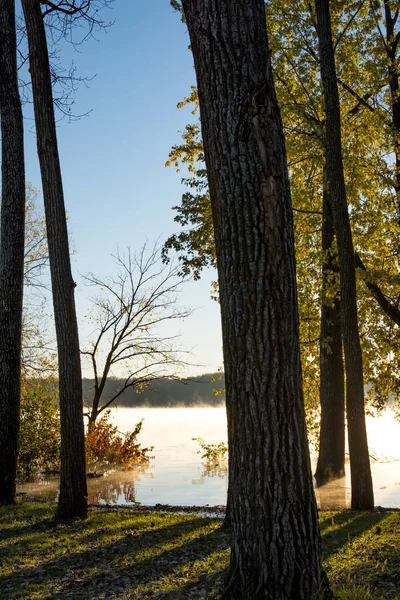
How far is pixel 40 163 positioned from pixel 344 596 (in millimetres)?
7248

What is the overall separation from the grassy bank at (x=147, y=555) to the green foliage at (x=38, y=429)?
8547 millimetres

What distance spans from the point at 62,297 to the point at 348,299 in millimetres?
4989

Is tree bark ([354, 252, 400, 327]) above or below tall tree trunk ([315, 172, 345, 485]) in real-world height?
above

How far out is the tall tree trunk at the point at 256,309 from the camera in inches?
167

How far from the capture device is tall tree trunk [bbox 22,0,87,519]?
8711 mm

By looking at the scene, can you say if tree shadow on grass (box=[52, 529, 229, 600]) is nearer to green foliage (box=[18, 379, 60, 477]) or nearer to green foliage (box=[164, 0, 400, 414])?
green foliage (box=[164, 0, 400, 414])

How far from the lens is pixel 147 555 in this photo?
6734 mm

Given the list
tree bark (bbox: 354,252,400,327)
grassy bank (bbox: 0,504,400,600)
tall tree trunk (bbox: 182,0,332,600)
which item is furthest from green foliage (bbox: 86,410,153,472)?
tall tree trunk (bbox: 182,0,332,600)

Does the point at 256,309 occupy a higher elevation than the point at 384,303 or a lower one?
lower

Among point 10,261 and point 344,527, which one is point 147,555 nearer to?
point 344,527

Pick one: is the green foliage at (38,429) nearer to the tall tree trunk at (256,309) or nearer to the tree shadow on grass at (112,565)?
the tree shadow on grass at (112,565)

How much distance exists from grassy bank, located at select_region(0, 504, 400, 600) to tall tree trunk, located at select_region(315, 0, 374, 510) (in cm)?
111

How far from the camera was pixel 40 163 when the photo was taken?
9.06 m

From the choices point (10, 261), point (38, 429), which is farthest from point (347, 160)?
point (38, 429)
